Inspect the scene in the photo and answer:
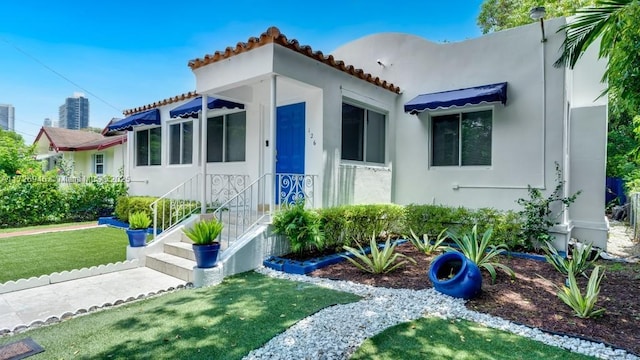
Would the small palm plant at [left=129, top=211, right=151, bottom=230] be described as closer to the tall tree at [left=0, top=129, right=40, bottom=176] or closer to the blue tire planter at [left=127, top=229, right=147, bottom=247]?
the blue tire planter at [left=127, top=229, right=147, bottom=247]

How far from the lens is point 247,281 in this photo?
654 centimetres

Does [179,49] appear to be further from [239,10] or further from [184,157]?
[184,157]

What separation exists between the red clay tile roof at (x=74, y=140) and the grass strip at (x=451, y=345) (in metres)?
20.9

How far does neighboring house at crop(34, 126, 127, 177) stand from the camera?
22375mm

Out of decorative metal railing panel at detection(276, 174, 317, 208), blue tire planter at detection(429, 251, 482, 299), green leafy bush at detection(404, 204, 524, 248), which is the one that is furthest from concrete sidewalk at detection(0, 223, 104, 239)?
blue tire planter at detection(429, 251, 482, 299)

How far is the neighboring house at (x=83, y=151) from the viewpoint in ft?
73.4

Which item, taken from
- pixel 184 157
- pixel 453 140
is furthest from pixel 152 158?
pixel 453 140

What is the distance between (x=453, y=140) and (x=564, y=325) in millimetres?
6897

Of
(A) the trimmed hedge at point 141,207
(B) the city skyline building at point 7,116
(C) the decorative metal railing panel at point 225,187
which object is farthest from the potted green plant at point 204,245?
(B) the city skyline building at point 7,116

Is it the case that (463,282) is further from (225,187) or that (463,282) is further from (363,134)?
(225,187)

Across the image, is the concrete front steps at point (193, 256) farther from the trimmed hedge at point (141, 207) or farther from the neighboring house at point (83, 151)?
the neighboring house at point (83, 151)

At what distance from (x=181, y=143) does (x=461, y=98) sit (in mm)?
10302

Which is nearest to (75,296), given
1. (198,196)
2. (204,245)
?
(204,245)

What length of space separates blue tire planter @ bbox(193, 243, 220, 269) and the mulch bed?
2089 millimetres
